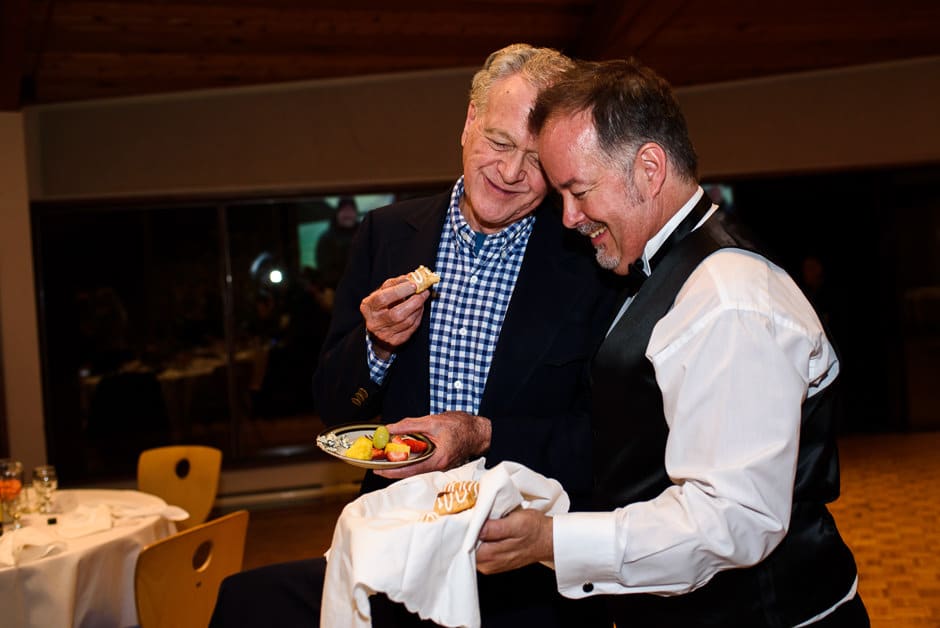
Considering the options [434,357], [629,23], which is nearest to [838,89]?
[629,23]

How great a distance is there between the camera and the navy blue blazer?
1.77 m

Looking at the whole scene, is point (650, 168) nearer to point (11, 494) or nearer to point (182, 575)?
point (182, 575)

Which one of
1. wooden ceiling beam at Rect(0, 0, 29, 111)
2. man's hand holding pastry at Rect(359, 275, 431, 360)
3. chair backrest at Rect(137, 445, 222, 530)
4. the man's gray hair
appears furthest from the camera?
wooden ceiling beam at Rect(0, 0, 29, 111)

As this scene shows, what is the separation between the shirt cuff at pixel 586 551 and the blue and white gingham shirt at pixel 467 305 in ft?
1.80

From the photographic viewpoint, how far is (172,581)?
9.18ft

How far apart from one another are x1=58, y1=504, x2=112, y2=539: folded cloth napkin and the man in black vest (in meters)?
2.26

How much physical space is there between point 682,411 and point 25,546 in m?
2.47

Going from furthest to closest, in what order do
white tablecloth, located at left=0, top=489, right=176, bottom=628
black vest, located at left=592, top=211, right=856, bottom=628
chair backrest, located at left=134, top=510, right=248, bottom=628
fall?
white tablecloth, located at left=0, top=489, right=176, bottom=628 → chair backrest, located at left=134, top=510, right=248, bottom=628 → black vest, located at left=592, top=211, right=856, bottom=628

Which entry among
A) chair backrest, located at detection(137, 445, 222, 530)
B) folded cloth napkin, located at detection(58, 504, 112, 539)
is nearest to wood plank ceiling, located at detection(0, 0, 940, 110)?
chair backrest, located at detection(137, 445, 222, 530)

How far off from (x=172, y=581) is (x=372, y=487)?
51.5 inches

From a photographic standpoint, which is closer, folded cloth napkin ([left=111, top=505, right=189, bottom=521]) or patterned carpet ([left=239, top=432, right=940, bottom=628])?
folded cloth napkin ([left=111, top=505, right=189, bottom=521])

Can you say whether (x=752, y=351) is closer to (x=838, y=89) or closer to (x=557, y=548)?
(x=557, y=548)

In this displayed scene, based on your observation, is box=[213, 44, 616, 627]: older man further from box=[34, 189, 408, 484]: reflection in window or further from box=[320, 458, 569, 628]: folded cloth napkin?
box=[34, 189, 408, 484]: reflection in window

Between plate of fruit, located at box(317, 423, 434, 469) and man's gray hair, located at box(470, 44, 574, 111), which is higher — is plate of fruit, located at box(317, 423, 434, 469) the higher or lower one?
the lower one
